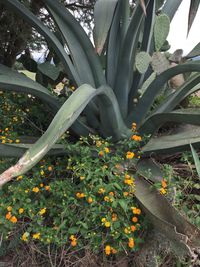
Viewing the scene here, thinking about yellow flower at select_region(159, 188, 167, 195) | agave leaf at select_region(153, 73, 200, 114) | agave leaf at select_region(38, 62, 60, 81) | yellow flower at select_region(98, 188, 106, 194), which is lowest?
yellow flower at select_region(98, 188, 106, 194)

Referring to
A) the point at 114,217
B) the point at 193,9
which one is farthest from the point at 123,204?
the point at 193,9

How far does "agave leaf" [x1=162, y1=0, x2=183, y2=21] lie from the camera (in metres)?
1.38

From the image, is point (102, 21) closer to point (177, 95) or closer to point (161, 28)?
point (161, 28)

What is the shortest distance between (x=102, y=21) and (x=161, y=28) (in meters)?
0.21

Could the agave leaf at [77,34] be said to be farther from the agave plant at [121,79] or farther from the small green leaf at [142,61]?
the small green leaf at [142,61]

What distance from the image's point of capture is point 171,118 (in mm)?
1133

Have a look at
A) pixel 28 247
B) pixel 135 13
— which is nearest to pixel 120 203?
pixel 28 247

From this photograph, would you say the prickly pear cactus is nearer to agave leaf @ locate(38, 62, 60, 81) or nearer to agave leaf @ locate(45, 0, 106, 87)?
agave leaf @ locate(45, 0, 106, 87)

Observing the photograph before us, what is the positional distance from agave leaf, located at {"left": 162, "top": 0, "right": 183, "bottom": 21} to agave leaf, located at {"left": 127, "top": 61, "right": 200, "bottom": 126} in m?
0.39

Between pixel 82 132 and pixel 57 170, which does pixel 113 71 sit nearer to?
pixel 82 132

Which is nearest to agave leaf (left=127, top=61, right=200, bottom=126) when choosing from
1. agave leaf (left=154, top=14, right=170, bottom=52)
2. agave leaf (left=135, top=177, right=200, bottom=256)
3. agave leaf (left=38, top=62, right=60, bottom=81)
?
agave leaf (left=154, top=14, right=170, bottom=52)

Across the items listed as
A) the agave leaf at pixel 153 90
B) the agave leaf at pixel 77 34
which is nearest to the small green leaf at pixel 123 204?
the agave leaf at pixel 153 90

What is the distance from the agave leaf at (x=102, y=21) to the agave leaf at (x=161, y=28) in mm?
160

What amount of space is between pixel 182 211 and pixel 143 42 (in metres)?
0.69
